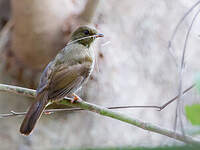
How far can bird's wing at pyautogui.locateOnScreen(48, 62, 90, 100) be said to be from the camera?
255 centimetres

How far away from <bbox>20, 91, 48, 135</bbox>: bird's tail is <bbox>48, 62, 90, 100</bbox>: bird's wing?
0.06 metres

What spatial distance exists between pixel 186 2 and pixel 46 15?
2.91m

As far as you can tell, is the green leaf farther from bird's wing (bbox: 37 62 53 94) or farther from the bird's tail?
bird's wing (bbox: 37 62 53 94)

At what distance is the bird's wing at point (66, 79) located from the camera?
101 inches

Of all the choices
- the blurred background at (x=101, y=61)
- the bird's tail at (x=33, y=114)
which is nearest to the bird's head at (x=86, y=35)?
the blurred background at (x=101, y=61)

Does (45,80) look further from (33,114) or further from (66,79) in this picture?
(33,114)

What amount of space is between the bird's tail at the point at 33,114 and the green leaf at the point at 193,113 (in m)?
1.62

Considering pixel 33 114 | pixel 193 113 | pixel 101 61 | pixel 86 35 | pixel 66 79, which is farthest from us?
pixel 101 61

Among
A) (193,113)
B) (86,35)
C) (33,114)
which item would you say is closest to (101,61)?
(86,35)

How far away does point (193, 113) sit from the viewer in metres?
0.90

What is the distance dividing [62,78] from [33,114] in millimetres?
443

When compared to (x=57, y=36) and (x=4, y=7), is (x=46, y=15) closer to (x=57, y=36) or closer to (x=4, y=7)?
(x=57, y=36)

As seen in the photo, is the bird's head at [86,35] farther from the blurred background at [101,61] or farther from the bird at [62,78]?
the blurred background at [101,61]

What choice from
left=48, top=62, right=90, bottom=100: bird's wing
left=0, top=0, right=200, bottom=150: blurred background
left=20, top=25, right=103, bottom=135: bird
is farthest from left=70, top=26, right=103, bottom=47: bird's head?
left=0, top=0, right=200, bottom=150: blurred background
